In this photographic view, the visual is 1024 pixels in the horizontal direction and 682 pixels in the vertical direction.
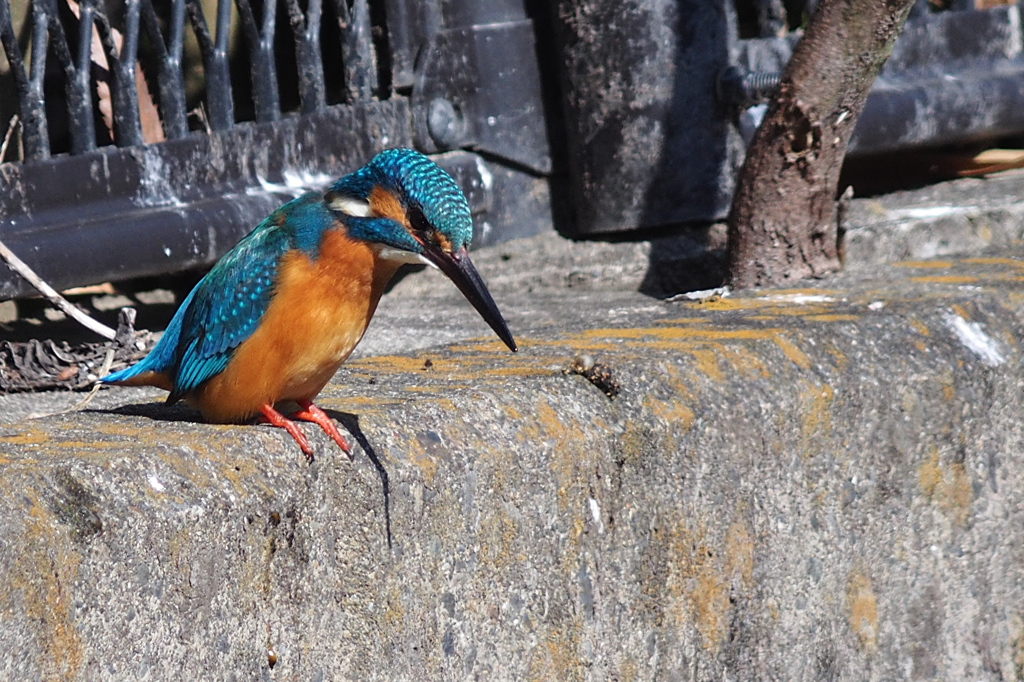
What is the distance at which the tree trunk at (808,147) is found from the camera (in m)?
3.92

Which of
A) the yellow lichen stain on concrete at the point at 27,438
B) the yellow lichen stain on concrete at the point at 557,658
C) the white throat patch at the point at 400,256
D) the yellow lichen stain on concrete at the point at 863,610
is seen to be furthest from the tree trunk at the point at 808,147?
the yellow lichen stain on concrete at the point at 27,438

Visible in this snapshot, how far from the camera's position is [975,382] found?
11.5 feet

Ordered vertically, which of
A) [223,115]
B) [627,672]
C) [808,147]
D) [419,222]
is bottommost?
[627,672]

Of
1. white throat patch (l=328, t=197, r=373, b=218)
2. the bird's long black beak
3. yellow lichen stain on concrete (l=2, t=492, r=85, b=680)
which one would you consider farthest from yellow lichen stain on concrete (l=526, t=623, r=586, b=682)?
yellow lichen stain on concrete (l=2, t=492, r=85, b=680)

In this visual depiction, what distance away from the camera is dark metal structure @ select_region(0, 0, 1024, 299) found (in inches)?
147

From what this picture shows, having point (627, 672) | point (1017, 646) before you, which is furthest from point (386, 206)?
point (1017, 646)

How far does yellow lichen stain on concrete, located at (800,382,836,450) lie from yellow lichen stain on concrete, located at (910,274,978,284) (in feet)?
3.18

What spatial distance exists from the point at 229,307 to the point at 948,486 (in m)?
1.93

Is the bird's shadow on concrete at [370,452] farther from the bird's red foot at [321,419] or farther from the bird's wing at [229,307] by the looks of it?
the bird's wing at [229,307]

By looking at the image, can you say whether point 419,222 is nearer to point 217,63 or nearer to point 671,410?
point 671,410

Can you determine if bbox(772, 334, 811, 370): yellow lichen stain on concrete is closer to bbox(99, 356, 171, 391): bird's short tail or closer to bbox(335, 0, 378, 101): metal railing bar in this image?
bbox(99, 356, 171, 391): bird's short tail

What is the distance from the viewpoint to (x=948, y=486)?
3445 millimetres

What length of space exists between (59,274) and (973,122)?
12.0 ft

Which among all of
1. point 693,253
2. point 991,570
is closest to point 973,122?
point 693,253
